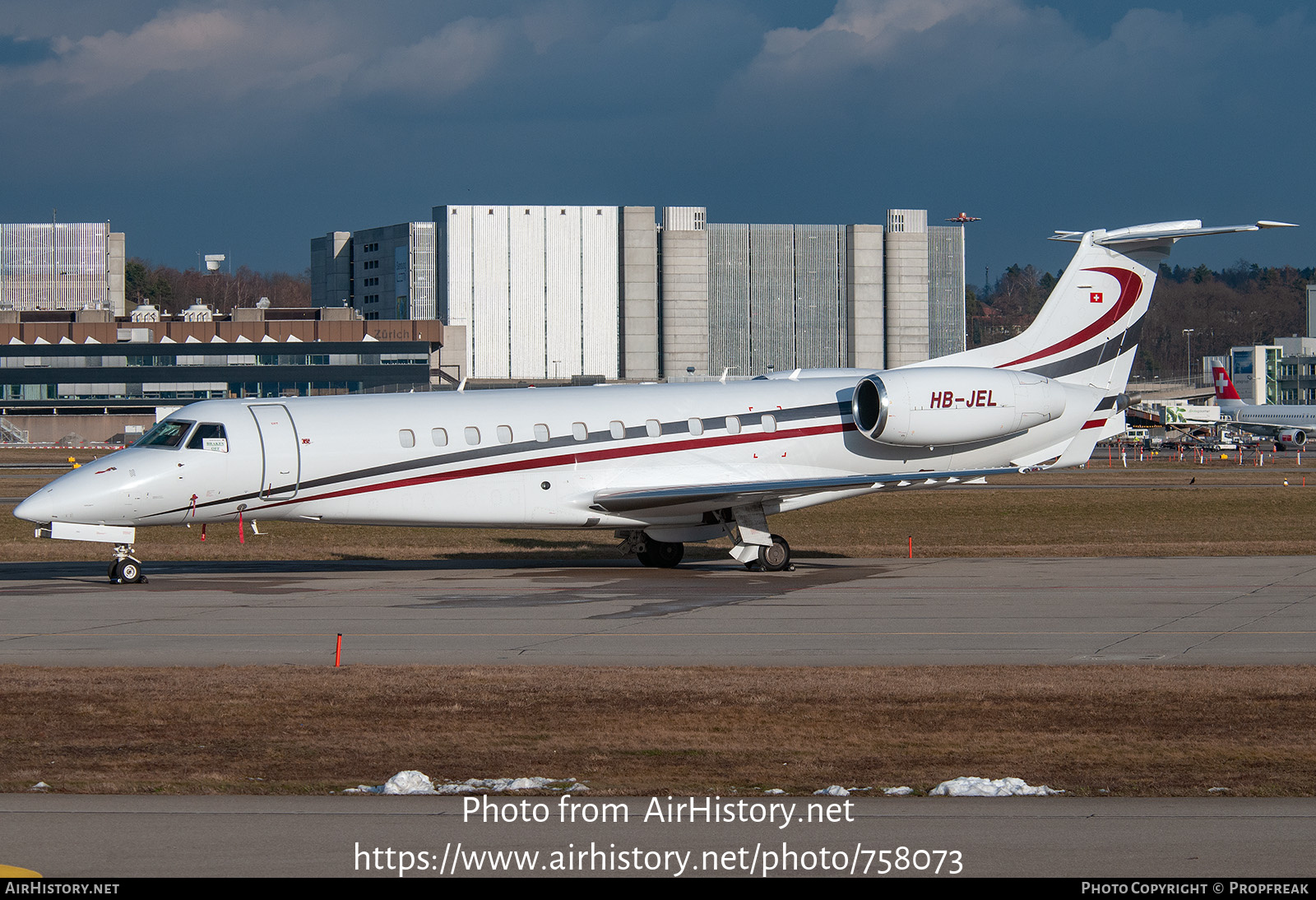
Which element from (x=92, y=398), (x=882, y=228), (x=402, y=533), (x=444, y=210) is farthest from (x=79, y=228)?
(x=402, y=533)

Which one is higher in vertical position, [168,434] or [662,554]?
[168,434]

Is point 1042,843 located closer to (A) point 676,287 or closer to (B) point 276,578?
(B) point 276,578

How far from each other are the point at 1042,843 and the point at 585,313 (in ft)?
346

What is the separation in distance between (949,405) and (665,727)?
52.7 feet

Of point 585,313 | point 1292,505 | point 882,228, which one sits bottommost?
point 1292,505

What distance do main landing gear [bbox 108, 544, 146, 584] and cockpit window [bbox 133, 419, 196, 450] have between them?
188cm

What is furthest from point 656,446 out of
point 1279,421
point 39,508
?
point 1279,421

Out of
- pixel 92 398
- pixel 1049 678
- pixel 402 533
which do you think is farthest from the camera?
pixel 92 398

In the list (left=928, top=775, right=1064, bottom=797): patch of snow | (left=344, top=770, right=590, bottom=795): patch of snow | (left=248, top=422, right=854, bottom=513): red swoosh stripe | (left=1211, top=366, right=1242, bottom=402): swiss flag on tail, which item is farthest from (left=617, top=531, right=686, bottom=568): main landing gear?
(left=1211, top=366, right=1242, bottom=402): swiss flag on tail

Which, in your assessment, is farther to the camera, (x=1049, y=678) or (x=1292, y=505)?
(x=1292, y=505)

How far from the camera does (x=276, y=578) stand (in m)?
25.4

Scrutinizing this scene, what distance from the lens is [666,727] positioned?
12328 mm

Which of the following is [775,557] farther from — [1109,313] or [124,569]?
[124,569]

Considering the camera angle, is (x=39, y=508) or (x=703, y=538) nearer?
(x=39, y=508)
